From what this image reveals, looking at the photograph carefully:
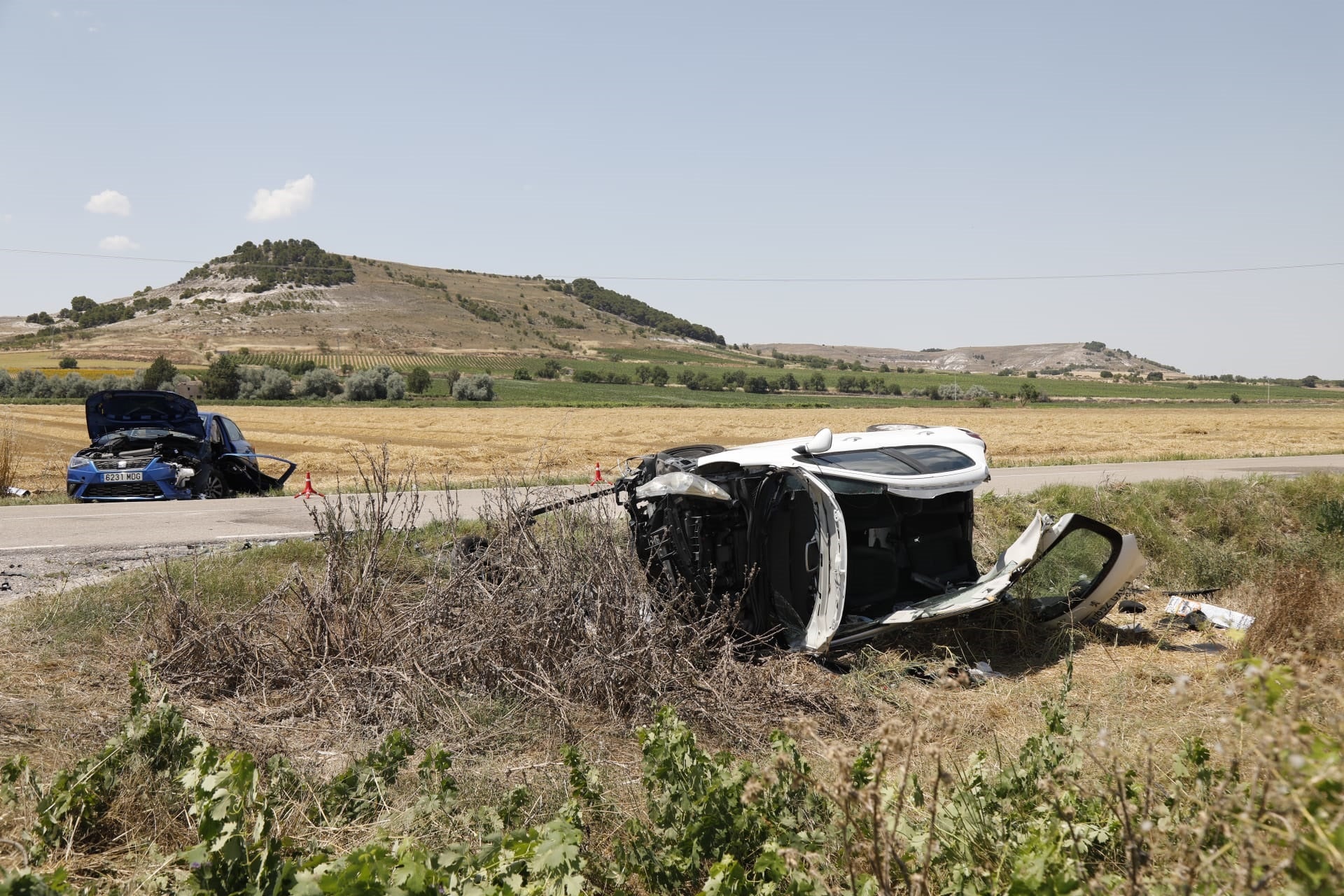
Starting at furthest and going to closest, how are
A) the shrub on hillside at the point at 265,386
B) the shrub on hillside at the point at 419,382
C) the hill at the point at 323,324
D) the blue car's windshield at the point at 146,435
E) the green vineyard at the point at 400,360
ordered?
1. the hill at the point at 323,324
2. the green vineyard at the point at 400,360
3. the shrub on hillside at the point at 419,382
4. the shrub on hillside at the point at 265,386
5. the blue car's windshield at the point at 146,435

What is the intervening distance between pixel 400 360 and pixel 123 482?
101 m

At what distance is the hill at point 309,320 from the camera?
125000 mm

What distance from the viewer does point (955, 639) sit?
870cm

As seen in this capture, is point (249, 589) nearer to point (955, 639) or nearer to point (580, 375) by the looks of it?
point (955, 639)

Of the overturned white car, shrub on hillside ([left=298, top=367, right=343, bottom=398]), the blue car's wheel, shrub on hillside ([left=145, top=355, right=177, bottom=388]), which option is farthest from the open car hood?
shrub on hillside ([left=298, top=367, right=343, bottom=398])

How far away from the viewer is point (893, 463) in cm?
789

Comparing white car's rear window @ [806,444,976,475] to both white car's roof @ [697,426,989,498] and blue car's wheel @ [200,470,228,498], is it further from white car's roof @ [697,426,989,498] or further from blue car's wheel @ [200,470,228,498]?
blue car's wheel @ [200,470,228,498]

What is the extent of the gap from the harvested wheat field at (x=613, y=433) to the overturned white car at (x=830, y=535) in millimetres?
9017

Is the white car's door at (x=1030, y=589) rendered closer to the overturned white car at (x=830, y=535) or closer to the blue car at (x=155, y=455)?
the overturned white car at (x=830, y=535)

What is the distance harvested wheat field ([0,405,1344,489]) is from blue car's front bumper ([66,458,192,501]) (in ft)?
16.3

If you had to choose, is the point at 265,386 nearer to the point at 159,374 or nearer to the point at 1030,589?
the point at 159,374

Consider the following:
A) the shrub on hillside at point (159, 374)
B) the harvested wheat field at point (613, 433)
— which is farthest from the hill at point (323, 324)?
the harvested wheat field at point (613, 433)

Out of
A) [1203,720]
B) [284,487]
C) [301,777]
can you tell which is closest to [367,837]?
[301,777]

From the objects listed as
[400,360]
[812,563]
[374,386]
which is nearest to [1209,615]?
[812,563]
